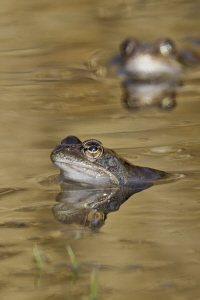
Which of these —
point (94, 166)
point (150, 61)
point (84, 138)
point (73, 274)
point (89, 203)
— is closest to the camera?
point (73, 274)

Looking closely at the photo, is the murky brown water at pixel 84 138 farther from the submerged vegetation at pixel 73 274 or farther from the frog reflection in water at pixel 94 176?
the frog reflection in water at pixel 94 176

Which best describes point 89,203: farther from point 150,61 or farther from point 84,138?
point 150,61

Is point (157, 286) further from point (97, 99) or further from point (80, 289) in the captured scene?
point (97, 99)

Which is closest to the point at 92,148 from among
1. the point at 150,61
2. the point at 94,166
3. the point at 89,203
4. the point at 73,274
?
the point at 94,166

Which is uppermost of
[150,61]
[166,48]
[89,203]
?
[166,48]

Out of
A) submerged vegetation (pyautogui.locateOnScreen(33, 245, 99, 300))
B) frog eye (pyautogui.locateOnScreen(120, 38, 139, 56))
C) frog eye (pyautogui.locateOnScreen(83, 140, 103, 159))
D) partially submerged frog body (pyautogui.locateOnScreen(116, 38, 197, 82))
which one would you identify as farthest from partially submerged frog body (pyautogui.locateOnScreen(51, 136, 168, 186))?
frog eye (pyautogui.locateOnScreen(120, 38, 139, 56))

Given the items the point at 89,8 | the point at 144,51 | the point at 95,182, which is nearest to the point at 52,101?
the point at 144,51

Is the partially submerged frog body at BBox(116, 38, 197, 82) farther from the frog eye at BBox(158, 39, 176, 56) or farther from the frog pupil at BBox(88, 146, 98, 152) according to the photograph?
the frog pupil at BBox(88, 146, 98, 152)
